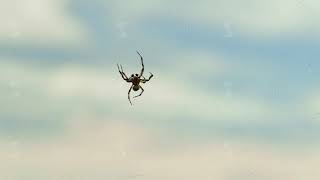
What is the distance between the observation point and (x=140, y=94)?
4941cm

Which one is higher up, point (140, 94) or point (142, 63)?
point (142, 63)

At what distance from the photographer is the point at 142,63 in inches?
1944

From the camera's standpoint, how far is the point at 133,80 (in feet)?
169

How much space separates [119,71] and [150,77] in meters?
4.34

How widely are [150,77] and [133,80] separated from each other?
90.5 inches

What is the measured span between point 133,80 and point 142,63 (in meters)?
3.23

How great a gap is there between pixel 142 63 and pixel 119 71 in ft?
Result: 10.6

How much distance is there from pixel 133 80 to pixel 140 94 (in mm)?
2928

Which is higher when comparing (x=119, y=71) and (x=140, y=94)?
(x=119, y=71)

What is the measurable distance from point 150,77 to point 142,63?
297cm

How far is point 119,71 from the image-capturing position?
5000 centimetres
